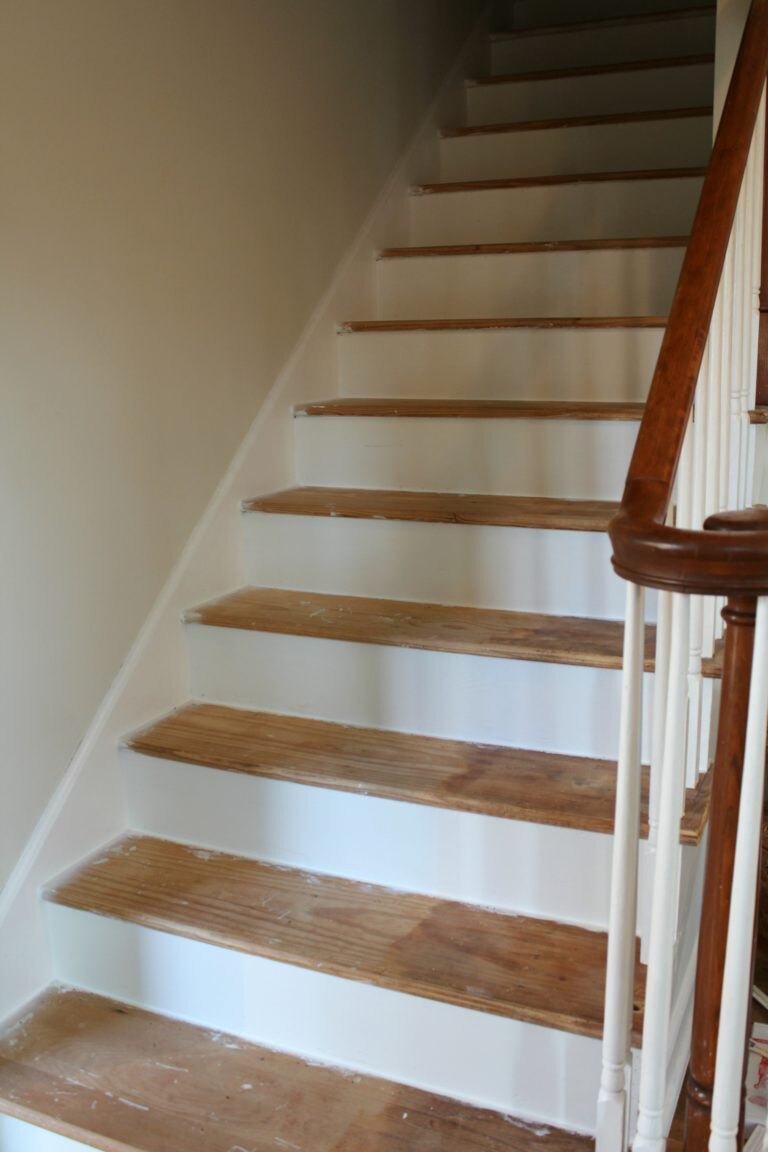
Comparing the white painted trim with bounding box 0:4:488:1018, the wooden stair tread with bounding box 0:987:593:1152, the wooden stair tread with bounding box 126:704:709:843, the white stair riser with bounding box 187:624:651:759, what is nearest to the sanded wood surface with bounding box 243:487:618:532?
the white painted trim with bounding box 0:4:488:1018

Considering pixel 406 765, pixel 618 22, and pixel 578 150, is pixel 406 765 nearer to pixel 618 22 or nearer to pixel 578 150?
pixel 578 150

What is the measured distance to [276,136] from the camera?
2.51 m

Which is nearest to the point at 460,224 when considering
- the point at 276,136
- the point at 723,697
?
the point at 276,136

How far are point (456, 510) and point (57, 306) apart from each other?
34.6 inches

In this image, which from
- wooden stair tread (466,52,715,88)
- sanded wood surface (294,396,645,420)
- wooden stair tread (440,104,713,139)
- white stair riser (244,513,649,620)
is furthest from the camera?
wooden stair tread (466,52,715,88)

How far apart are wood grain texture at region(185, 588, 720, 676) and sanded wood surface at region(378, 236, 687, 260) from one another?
106 cm

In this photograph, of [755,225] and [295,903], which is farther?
[295,903]

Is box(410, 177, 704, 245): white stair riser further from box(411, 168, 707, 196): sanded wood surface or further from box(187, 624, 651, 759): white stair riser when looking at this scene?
box(187, 624, 651, 759): white stair riser

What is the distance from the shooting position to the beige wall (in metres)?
1.79

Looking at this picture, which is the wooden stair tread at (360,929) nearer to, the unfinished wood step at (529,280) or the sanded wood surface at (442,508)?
the sanded wood surface at (442,508)

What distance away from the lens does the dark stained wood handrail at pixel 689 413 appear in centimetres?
93

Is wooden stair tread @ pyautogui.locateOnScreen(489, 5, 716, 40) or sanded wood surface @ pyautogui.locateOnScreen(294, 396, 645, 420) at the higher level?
wooden stair tread @ pyautogui.locateOnScreen(489, 5, 716, 40)

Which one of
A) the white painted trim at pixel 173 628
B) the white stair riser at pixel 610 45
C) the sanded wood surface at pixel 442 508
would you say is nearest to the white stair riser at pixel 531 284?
the white painted trim at pixel 173 628

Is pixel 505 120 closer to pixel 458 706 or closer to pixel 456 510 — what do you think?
pixel 456 510
